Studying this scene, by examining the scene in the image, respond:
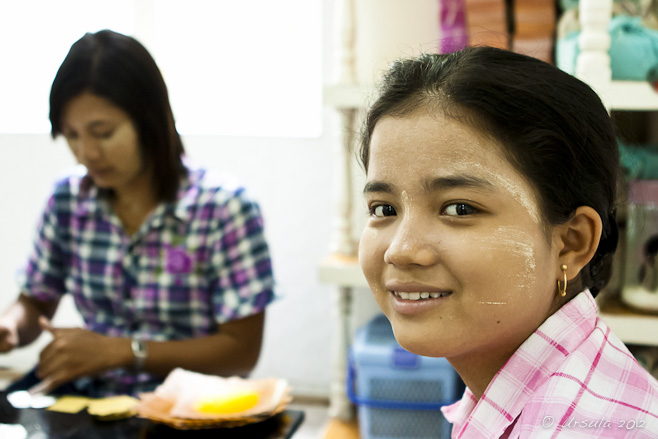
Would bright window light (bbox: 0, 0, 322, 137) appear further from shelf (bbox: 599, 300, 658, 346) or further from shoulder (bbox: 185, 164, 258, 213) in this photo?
shelf (bbox: 599, 300, 658, 346)

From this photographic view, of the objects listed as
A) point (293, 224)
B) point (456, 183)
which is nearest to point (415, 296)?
point (456, 183)

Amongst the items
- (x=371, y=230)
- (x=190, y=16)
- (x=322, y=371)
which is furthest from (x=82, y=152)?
(x=322, y=371)

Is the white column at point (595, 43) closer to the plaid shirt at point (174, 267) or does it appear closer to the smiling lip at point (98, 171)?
the plaid shirt at point (174, 267)

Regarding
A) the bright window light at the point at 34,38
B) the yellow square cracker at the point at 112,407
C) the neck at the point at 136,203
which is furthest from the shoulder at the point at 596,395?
the bright window light at the point at 34,38

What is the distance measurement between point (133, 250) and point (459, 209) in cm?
95

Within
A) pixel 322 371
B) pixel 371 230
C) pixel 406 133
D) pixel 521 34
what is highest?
pixel 521 34

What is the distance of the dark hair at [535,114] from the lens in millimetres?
608

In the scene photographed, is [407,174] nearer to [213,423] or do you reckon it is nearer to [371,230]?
[371,230]

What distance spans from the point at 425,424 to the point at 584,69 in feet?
2.88

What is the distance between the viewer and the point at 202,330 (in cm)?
138

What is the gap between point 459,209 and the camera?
1.97 ft

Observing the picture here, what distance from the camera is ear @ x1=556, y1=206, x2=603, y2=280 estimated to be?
64 cm

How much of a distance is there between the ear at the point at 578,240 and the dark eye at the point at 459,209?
0.35 ft

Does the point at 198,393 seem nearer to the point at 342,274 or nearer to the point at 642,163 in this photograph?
the point at 342,274
